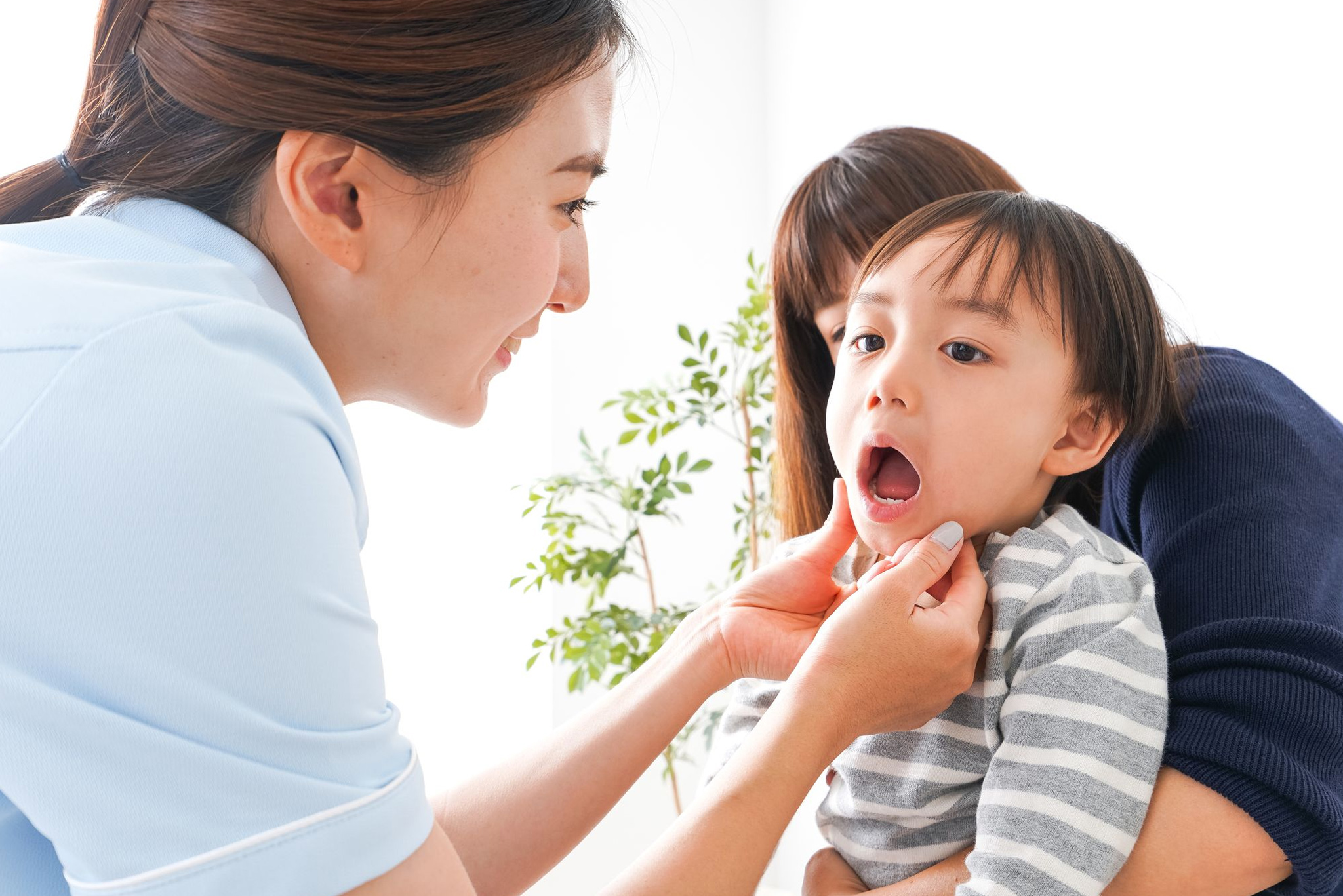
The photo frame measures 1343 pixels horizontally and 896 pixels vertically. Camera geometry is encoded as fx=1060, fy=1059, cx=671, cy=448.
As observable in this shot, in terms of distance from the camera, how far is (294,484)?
635mm

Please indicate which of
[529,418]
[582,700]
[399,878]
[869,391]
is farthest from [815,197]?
[582,700]

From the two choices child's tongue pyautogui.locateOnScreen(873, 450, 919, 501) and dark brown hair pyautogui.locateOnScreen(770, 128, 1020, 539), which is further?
dark brown hair pyautogui.locateOnScreen(770, 128, 1020, 539)

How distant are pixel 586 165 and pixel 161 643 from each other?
1.87 ft

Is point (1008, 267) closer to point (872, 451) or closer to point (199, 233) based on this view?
point (872, 451)

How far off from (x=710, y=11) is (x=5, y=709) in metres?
2.97

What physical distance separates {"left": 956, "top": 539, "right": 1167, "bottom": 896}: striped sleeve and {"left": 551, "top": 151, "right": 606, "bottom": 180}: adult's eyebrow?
58 cm

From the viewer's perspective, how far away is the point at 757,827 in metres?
0.87

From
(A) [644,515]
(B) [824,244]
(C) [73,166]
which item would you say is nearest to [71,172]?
(C) [73,166]

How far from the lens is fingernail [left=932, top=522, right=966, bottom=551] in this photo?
1007 millimetres

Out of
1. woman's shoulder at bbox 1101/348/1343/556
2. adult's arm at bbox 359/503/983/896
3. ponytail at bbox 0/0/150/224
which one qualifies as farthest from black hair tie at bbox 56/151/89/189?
woman's shoulder at bbox 1101/348/1343/556

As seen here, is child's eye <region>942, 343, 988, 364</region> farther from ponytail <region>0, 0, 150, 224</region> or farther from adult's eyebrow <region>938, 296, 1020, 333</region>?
ponytail <region>0, 0, 150, 224</region>

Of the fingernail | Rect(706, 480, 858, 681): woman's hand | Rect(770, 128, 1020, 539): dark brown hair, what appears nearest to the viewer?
the fingernail

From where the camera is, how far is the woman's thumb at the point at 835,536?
3.85ft

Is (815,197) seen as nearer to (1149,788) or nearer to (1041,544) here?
(1041,544)
